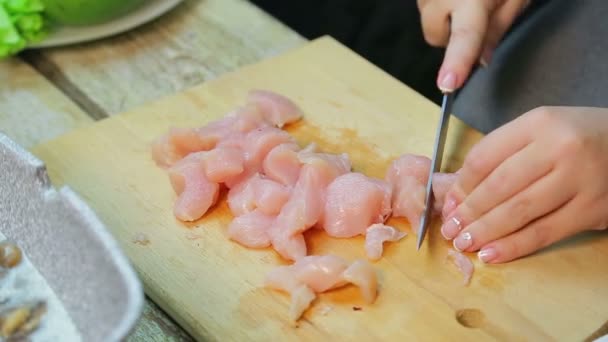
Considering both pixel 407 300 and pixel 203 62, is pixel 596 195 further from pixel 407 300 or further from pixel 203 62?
pixel 203 62

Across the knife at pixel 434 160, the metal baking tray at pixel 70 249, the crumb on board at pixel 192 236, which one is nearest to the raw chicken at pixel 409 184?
the knife at pixel 434 160

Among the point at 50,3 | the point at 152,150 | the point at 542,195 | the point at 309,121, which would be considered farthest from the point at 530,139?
the point at 50,3

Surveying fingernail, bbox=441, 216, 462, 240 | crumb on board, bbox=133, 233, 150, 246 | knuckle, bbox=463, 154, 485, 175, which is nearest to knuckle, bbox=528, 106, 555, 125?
knuckle, bbox=463, 154, 485, 175

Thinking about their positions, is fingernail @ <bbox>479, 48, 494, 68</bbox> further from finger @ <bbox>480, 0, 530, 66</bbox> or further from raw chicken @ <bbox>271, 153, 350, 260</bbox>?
raw chicken @ <bbox>271, 153, 350, 260</bbox>

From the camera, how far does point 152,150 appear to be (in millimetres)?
1494

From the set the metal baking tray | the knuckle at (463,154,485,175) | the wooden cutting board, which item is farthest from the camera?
the knuckle at (463,154,485,175)

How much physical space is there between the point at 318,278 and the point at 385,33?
155 cm

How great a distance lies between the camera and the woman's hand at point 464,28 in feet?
4.52

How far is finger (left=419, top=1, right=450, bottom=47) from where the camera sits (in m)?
1.56

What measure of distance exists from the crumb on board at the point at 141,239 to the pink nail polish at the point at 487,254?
0.57 m

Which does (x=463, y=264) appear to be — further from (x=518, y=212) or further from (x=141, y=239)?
(x=141, y=239)

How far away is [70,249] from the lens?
806mm

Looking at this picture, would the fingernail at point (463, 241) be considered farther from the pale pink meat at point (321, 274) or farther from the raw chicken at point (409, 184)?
the pale pink meat at point (321, 274)

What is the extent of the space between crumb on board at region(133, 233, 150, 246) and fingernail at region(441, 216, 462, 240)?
1.68 feet
